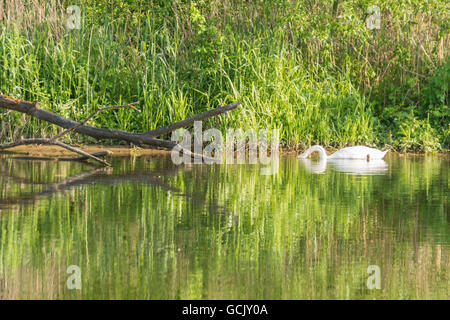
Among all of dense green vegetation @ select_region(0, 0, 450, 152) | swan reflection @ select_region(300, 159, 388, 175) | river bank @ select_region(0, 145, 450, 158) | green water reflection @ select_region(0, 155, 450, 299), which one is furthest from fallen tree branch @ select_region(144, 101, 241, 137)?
dense green vegetation @ select_region(0, 0, 450, 152)

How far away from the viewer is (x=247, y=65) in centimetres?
1312

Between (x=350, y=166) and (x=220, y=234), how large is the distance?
5.58 meters

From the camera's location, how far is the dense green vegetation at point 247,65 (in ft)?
42.1

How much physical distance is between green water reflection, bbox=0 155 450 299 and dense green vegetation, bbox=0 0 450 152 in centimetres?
324

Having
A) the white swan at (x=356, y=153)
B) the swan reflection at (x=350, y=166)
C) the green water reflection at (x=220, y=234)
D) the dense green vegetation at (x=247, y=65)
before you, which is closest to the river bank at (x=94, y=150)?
the dense green vegetation at (x=247, y=65)

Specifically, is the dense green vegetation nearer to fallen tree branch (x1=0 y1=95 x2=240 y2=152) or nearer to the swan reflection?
the swan reflection

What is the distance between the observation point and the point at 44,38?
1350 cm

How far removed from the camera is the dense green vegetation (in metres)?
12.8

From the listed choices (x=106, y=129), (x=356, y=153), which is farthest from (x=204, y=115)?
(x=356, y=153)

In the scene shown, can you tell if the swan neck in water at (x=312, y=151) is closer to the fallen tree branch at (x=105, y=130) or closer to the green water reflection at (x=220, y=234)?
the green water reflection at (x=220, y=234)

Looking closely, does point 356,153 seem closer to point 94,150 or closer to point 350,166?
point 350,166

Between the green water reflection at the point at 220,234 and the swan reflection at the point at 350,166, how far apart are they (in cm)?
72

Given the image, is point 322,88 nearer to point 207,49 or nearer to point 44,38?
point 207,49

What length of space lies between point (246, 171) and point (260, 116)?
2863mm
